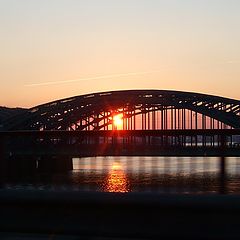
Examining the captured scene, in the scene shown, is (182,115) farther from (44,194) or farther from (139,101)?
(44,194)

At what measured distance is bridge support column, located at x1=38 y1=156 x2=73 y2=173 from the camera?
9555 mm

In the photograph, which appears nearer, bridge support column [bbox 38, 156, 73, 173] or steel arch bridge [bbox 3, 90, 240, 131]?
bridge support column [bbox 38, 156, 73, 173]

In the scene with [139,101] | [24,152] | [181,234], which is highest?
[139,101]

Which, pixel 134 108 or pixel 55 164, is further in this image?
pixel 134 108

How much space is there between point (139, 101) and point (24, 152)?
391 ft

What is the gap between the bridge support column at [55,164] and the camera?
31.3 feet

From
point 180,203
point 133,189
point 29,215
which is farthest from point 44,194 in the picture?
point 133,189

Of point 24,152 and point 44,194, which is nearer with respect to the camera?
point 44,194

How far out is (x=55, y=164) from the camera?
10.0 meters

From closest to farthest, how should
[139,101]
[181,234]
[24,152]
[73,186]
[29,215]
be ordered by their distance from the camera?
[181,234], [29,215], [73,186], [24,152], [139,101]

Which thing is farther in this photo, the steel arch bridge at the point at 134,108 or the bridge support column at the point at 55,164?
the steel arch bridge at the point at 134,108

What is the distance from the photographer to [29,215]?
7.22m

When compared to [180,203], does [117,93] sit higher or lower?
higher

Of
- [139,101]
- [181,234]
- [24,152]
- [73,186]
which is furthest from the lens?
[139,101]
